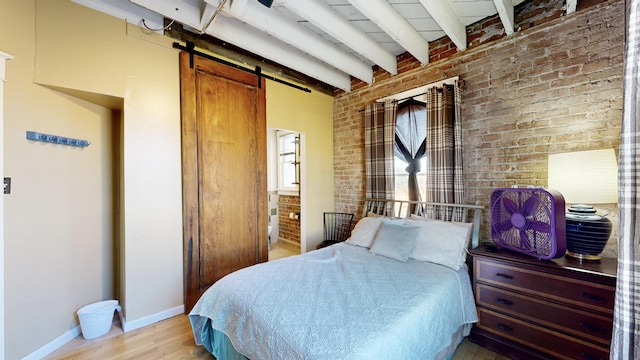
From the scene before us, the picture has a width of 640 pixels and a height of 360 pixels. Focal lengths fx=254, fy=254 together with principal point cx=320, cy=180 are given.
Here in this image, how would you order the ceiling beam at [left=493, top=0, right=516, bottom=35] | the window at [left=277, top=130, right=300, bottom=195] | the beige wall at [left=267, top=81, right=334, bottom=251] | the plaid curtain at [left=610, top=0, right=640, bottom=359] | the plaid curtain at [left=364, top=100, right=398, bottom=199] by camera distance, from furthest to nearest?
the window at [left=277, top=130, right=300, bottom=195] → the beige wall at [left=267, top=81, right=334, bottom=251] → the plaid curtain at [left=364, top=100, right=398, bottom=199] → the ceiling beam at [left=493, top=0, right=516, bottom=35] → the plaid curtain at [left=610, top=0, right=640, bottom=359]

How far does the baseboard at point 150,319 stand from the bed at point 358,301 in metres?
0.83

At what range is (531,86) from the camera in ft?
7.22

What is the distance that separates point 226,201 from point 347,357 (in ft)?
7.20

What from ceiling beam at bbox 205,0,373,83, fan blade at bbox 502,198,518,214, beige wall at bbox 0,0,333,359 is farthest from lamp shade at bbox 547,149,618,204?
beige wall at bbox 0,0,333,359

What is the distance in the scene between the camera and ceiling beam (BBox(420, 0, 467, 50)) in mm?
2066

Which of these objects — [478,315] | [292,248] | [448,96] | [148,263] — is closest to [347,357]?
[478,315]

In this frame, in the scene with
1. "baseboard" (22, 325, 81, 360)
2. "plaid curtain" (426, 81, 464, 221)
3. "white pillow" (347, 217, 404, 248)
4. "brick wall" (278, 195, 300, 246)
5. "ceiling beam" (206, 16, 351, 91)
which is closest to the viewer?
"baseboard" (22, 325, 81, 360)

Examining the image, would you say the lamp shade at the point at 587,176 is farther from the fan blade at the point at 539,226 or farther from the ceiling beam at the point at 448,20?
the ceiling beam at the point at 448,20

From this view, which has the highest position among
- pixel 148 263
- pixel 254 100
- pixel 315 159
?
pixel 254 100

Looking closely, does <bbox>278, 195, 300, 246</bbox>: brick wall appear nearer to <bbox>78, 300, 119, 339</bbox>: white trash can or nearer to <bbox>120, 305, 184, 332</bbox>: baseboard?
<bbox>120, 305, 184, 332</bbox>: baseboard

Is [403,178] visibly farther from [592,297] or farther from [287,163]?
[287,163]

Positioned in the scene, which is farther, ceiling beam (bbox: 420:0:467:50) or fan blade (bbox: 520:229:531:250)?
ceiling beam (bbox: 420:0:467:50)

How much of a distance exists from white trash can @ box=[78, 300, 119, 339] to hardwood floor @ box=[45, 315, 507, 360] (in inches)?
2.1

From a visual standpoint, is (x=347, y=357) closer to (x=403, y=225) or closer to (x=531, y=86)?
(x=403, y=225)
